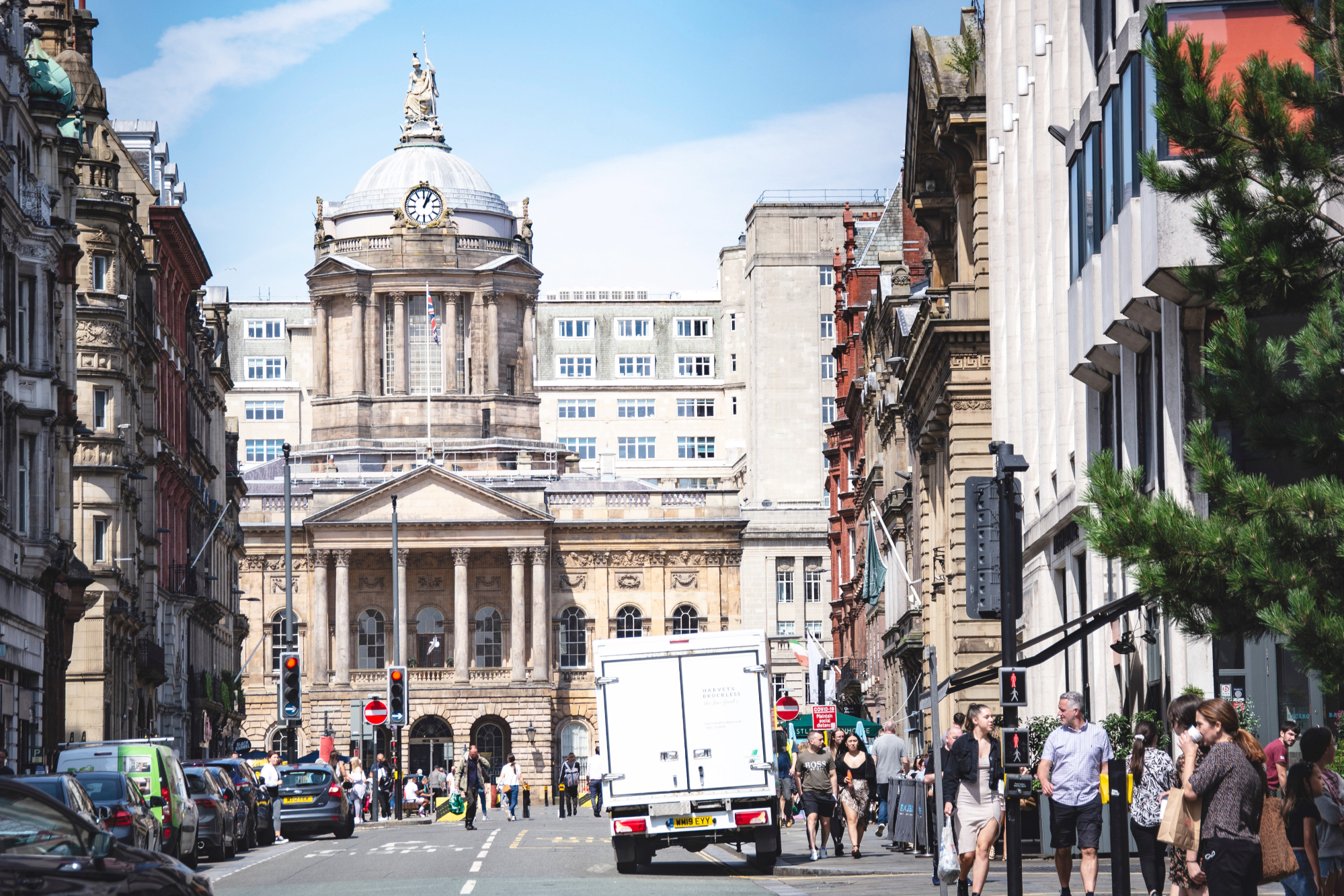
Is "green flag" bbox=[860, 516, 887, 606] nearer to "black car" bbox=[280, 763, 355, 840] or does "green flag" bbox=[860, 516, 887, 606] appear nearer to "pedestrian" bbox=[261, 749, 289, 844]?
"black car" bbox=[280, 763, 355, 840]

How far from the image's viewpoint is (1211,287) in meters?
15.3

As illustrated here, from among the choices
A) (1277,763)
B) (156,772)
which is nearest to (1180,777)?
(1277,763)

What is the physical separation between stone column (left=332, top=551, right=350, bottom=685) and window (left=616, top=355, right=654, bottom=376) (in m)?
43.7

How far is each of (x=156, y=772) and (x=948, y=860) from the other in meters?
14.9

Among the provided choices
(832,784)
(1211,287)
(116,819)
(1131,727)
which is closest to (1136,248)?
(1131,727)

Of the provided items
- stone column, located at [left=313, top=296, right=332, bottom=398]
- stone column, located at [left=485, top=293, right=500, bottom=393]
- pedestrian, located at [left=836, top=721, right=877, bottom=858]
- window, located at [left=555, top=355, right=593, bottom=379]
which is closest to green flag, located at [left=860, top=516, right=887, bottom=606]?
pedestrian, located at [left=836, top=721, right=877, bottom=858]

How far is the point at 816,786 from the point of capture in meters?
30.5

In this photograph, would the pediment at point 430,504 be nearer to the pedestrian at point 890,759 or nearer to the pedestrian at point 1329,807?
the pedestrian at point 890,759

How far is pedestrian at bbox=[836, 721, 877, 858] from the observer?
30766mm

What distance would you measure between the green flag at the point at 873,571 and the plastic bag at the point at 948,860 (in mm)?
40541

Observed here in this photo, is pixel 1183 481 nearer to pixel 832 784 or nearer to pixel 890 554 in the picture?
pixel 832 784

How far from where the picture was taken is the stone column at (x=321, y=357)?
129375mm

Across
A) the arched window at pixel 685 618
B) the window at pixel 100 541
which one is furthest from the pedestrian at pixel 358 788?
the arched window at pixel 685 618

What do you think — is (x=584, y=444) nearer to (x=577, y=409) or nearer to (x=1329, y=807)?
(x=577, y=409)
